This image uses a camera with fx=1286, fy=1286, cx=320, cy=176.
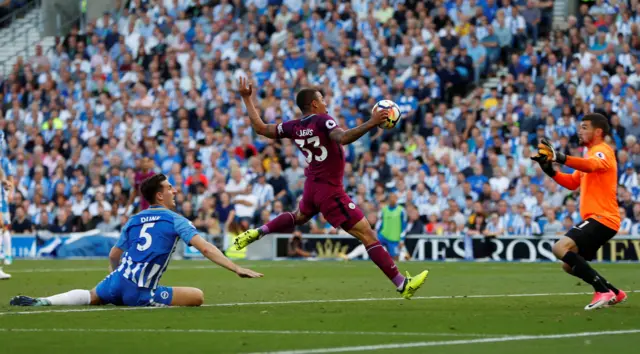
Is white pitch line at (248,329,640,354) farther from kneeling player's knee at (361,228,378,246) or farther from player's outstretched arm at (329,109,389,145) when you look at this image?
kneeling player's knee at (361,228,378,246)

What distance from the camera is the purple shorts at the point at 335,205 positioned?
44.4ft

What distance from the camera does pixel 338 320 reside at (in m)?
11.1

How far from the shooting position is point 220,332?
32.7 ft

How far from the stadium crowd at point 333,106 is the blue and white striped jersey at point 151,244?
1526 centimetres

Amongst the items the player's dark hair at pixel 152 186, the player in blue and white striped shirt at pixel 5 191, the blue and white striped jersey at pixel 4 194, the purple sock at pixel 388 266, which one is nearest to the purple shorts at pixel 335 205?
the purple sock at pixel 388 266

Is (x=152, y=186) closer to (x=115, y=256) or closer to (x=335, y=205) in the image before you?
(x=115, y=256)

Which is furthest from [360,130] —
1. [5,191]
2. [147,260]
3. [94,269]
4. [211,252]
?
[94,269]

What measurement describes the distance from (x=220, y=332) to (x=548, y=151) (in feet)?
13.4

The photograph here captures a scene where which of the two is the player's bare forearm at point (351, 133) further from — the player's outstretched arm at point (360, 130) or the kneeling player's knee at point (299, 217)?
the kneeling player's knee at point (299, 217)

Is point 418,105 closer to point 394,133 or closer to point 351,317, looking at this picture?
point 394,133

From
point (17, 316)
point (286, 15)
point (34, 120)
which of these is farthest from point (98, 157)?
point (17, 316)

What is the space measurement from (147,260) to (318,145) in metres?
2.41

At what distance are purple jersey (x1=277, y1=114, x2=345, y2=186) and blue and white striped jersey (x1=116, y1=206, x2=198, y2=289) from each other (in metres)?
1.85

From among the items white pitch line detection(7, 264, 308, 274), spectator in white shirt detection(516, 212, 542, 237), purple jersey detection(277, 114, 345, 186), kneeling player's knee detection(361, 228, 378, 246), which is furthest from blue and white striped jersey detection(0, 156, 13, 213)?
spectator in white shirt detection(516, 212, 542, 237)
